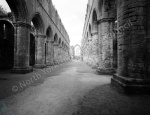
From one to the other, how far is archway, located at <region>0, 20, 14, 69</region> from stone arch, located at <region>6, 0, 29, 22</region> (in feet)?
16.2

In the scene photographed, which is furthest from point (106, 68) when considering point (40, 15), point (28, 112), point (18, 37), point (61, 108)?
point (40, 15)

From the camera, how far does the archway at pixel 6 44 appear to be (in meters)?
9.90

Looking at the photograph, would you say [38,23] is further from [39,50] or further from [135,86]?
[135,86]

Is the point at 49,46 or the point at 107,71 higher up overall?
the point at 49,46

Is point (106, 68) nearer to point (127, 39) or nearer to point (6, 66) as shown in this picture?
point (127, 39)

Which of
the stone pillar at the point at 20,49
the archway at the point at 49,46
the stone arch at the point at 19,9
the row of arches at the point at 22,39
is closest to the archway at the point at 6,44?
the row of arches at the point at 22,39

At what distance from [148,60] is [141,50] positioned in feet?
1.40

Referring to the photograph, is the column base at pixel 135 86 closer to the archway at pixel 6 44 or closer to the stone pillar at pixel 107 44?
the stone pillar at pixel 107 44

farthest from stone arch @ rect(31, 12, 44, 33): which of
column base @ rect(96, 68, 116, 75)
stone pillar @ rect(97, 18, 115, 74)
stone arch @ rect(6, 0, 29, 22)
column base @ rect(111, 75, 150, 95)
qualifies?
column base @ rect(111, 75, 150, 95)

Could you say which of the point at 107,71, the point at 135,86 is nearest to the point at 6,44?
the point at 107,71

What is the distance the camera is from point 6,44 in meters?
10.0

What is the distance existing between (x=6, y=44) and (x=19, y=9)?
5557 mm

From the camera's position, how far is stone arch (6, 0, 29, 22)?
6.21 m

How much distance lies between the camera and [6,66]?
398 inches
